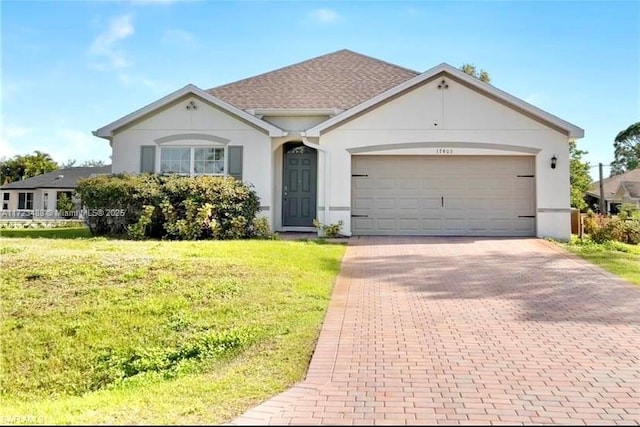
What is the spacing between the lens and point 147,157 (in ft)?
49.9

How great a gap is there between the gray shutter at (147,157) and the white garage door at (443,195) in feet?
21.6

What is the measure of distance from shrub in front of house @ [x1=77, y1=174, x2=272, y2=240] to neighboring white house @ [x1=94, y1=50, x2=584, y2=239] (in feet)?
5.95

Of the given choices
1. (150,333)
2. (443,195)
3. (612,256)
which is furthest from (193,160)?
(612,256)

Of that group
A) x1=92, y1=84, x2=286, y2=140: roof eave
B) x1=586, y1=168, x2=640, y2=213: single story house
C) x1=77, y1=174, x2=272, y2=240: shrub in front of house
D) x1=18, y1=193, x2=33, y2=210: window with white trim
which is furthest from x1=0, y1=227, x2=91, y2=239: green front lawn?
x1=586, y1=168, x2=640, y2=213: single story house

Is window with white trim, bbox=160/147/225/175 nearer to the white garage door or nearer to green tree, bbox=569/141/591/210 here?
the white garage door

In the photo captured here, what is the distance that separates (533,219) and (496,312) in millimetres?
9050

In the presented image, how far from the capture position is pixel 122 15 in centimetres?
937

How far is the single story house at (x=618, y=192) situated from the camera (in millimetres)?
39500

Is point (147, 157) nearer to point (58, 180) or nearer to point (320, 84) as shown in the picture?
point (320, 84)

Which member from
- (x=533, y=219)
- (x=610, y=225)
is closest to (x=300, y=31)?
(x=533, y=219)

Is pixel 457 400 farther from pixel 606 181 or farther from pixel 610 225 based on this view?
pixel 606 181

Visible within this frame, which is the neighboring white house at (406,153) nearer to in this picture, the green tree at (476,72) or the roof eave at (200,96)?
the roof eave at (200,96)

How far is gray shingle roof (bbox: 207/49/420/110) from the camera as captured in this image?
1658 centimetres

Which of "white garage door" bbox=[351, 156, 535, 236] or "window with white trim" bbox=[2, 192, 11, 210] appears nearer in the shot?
"white garage door" bbox=[351, 156, 535, 236]
